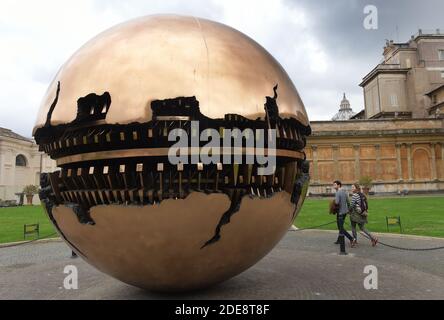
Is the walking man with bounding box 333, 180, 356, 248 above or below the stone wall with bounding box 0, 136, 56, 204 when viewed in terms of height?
below

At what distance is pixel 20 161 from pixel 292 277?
62.4m

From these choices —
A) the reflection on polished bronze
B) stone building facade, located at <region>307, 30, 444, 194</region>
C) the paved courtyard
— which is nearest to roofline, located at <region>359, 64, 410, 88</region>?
stone building facade, located at <region>307, 30, 444, 194</region>

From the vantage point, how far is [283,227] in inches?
184

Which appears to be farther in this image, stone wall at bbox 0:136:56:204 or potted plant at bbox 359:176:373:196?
stone wall at bbox 0:136:56:204

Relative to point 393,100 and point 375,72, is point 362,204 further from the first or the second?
point 375,72

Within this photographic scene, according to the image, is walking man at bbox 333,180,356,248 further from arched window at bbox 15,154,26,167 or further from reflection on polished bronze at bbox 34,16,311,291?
arched window at bbox 15,154,26,167

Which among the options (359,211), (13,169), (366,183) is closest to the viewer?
(359,211)

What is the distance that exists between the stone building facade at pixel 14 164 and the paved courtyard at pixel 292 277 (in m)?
48.4

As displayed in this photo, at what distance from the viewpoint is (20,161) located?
194 feet

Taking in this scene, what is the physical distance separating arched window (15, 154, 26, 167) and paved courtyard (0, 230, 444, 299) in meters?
54.7

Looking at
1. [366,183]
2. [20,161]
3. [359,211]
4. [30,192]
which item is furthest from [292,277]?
[20,161]

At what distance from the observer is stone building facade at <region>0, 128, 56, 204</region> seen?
53375 mm

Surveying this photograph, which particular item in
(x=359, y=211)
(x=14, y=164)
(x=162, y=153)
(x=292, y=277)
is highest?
(x=14, y=164)
